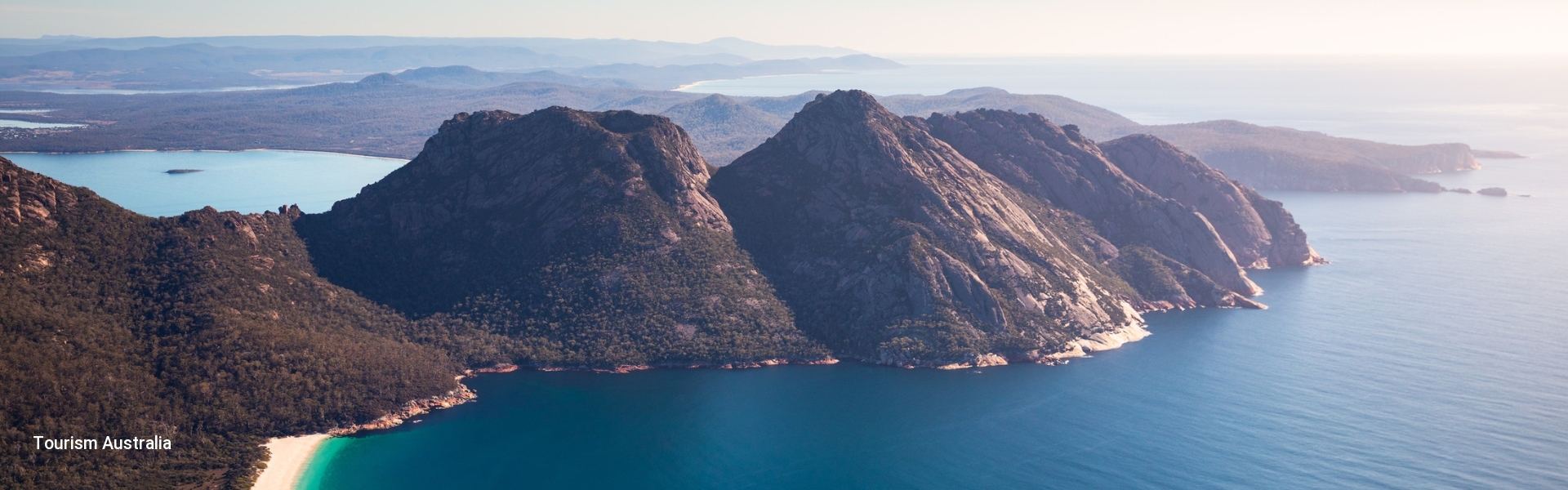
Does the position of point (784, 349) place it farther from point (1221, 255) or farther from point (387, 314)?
point (1221, 255)

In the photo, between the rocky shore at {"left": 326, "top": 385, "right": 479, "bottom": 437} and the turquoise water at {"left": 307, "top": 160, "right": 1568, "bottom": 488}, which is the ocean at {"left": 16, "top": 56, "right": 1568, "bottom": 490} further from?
the rocky shore at {"left": 326, "top": 385, "right": 479, "bottom": 437}

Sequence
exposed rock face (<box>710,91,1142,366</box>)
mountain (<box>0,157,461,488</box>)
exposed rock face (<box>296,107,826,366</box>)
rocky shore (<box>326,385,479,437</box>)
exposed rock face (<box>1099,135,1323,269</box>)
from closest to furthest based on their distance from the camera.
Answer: mountain (<box>0,157,461,488</box>), rocky shore (<box>326,385,479,437</box>), exposed rock face (<box>296,107,826,366</box>), exposed rock face (<box>710,91,1142,366</box>), exposed rock face (<box>1099,135,1323,269</box>)

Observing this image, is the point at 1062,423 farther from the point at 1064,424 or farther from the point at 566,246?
the point at 566,246

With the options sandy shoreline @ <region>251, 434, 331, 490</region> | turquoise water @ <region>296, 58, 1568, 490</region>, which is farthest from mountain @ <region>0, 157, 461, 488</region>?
turquoise water @ <region>296, 58, 1568, 490</region>

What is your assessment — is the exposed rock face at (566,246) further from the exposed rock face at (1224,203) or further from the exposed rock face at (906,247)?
the exposed rock face at (1224,203)

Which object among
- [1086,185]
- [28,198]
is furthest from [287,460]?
[1086,185]

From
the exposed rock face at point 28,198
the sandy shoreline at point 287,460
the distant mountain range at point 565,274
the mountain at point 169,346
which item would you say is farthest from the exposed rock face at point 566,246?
the sandy shoreline at point 287,460

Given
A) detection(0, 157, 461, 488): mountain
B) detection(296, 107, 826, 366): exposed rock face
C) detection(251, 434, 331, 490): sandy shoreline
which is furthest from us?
detection(296, 107, 826, 366): exposed rock face
